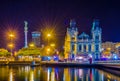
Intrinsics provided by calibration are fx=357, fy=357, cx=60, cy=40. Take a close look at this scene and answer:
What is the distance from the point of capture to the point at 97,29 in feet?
372

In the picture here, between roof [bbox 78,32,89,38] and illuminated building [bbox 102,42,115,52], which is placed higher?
roof [bbox 78,32,89,38]

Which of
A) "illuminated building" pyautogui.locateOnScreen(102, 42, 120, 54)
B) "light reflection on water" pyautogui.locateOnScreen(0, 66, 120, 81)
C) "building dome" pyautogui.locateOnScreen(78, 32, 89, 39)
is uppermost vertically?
"building dome" pyautogui.locateOnScreen(78, 32, 89, 39)

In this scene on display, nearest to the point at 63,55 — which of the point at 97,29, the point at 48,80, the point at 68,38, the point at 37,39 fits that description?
the point at 68,38

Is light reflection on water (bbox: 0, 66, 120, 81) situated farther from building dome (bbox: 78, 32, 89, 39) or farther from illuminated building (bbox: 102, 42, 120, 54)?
illuminated building (bbox: 102, 42, 120, 54)

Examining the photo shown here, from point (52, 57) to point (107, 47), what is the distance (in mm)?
34181

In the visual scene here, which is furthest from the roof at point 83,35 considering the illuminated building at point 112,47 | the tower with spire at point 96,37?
the illuminated building at point 112,47

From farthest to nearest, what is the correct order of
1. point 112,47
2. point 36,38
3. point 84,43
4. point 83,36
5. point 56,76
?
point 36,38 < point 112,47 < point 83,36 < point 84,43 < point 56,76

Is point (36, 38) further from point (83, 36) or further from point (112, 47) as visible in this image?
point (83, 36)


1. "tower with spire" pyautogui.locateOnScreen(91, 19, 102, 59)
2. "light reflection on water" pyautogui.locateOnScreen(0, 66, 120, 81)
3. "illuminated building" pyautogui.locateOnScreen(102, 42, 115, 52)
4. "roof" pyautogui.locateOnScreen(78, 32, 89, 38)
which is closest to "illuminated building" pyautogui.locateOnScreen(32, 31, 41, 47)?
"illuminated building" pyautogui.locateOnScreen(102, 42, 115, 52)

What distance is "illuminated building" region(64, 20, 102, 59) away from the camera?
4390 inches

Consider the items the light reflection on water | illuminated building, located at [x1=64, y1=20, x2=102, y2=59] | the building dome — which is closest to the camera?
the light reflection on water

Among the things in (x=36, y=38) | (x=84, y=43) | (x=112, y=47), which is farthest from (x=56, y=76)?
(x=36, y=38)

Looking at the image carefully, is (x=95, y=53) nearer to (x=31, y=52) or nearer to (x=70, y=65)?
(x=31, y=52)

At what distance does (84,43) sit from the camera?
112 m
